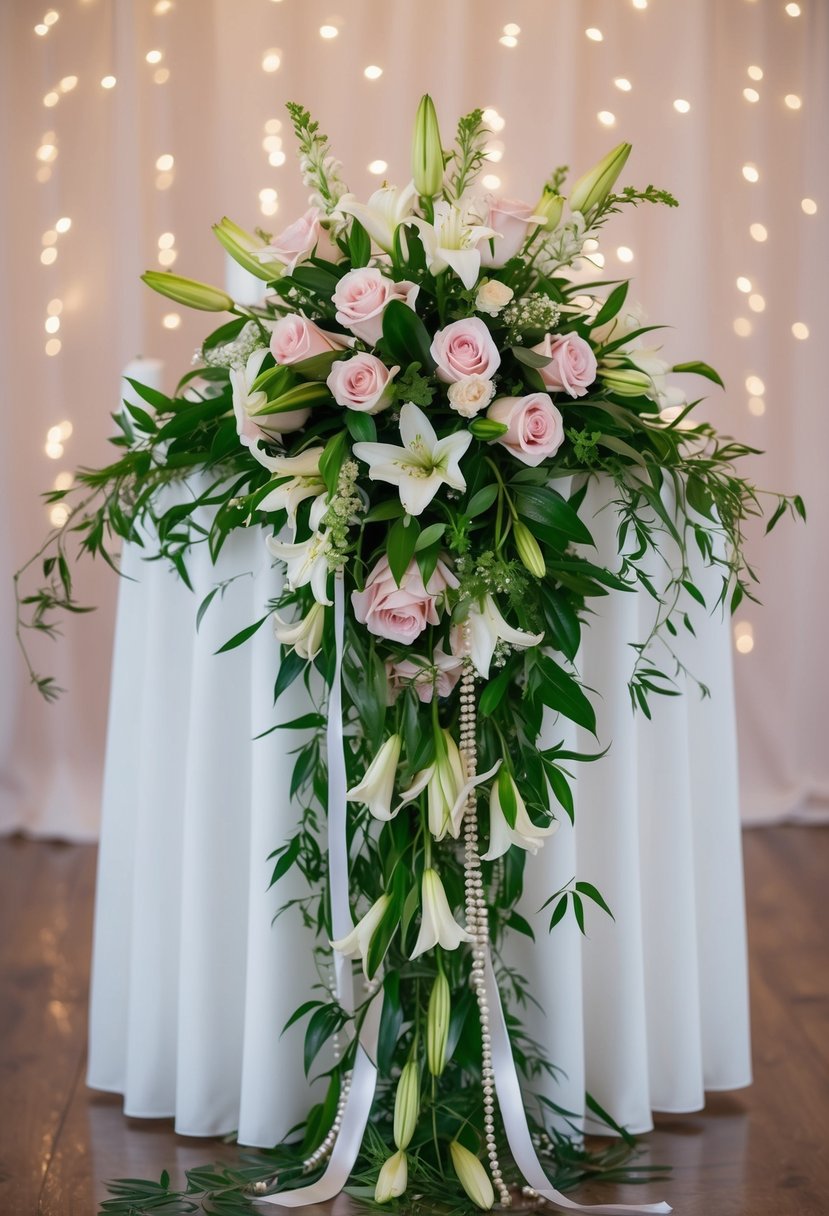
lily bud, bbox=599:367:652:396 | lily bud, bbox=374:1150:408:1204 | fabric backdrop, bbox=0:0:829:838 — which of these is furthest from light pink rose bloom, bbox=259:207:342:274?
fabric backdrop, bbox=0:0:829:838

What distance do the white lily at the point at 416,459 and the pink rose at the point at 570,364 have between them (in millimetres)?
128

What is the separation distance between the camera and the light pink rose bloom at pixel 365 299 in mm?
1102

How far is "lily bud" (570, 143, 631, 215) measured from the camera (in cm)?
118

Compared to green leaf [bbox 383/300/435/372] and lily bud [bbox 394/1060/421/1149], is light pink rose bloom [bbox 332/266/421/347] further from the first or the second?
lily bud [bbox 394/1060/421/1149]

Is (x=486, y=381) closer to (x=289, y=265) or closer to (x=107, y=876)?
(x=289, y=265)

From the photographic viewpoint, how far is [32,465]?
309 centimetres

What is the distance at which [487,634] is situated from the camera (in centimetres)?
112

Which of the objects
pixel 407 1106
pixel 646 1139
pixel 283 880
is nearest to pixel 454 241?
pixel 283 880

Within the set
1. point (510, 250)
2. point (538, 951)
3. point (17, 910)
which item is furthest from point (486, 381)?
point (17, 910)

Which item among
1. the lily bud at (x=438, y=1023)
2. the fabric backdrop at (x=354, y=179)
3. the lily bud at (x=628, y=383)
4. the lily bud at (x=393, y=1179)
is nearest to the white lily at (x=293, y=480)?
the lily bud at (x=628, y=383)

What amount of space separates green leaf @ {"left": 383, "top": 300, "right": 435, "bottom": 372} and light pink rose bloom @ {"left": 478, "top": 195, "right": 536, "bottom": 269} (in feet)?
0.34

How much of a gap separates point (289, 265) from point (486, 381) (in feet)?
0.84

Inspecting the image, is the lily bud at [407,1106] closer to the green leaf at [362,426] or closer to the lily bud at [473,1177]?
the lily bud at [473,1177]

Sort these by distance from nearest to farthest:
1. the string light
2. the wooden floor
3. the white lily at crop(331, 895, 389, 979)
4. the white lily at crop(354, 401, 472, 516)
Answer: the white lily at crop(354, 401, 472, 516), the white lily at crop(331, 895, 389, 979), the wooden floor, the string light
